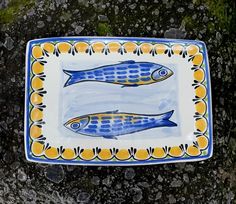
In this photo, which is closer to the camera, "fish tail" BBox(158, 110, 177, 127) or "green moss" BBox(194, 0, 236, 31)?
"fish tail" BBox(158, 110, 177, 127)

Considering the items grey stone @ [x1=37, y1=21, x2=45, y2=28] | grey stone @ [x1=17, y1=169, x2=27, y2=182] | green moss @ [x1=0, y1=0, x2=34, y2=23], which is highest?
green moss @ [x1=0, y1=0, x2=34, y2=23]

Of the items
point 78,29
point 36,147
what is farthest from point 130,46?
point 36,147

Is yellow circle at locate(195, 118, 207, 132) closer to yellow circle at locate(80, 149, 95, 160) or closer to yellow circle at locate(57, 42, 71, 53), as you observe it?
yellow circle at locate(80, 149, 95, 160)

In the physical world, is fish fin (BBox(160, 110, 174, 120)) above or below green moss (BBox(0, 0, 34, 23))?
below

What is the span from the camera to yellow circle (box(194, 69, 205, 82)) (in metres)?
1.42

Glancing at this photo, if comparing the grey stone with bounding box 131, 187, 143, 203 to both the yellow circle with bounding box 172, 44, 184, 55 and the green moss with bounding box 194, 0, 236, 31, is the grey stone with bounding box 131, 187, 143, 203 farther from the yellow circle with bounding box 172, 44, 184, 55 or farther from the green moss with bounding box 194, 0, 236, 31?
the green moss with bounding box 194, 0, 236, 31

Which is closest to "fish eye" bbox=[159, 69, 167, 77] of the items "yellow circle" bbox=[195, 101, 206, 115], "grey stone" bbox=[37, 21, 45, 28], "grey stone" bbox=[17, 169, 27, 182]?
"yellow circle" bbox=[195, 101, 206, 115]

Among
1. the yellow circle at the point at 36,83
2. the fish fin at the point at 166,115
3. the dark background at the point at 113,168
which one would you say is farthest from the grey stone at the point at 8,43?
the fish fin at the point at 166,115

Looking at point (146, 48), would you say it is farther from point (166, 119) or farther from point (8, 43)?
point (8, 43)

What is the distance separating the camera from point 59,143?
138cm

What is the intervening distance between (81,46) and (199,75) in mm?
313

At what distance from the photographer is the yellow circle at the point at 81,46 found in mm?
1405

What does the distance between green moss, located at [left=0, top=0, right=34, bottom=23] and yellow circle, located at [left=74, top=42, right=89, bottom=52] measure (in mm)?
179

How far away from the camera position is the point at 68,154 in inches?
54.1
